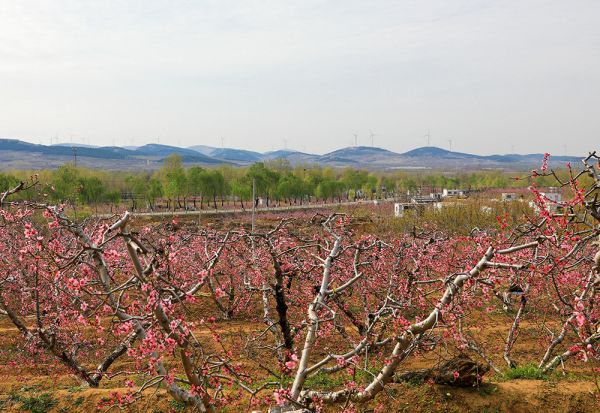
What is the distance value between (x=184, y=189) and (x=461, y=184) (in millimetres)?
91310

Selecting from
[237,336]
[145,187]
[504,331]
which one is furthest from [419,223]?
[145,187]

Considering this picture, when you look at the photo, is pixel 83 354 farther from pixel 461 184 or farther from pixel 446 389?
pixel 461 184

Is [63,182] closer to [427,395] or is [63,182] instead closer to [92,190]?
[92,190]

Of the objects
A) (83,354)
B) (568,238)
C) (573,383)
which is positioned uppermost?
(568,238)

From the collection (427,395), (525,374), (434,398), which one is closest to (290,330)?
(427,395)

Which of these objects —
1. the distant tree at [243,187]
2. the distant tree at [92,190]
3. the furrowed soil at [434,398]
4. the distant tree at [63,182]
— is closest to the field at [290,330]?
the furrowed soil at [434,398]

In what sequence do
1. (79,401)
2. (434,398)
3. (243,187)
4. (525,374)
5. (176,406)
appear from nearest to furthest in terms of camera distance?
1. (434,398)
2. (176,406)
3. (79,401)
4. (525,374)
5. (243,187)

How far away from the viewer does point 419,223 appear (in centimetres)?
3844

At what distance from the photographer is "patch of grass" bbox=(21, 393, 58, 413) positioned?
336 inches

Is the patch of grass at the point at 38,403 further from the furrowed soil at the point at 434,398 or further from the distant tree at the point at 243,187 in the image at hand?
the distant tree at the point at 243,187

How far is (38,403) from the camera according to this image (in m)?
8.66

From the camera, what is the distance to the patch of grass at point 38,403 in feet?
28.0

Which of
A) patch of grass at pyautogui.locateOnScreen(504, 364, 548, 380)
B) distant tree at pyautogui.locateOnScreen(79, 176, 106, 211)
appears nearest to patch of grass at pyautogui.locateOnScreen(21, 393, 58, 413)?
patch of grass at pyautogui.locateOnScreen(504, 364, 548, 380)

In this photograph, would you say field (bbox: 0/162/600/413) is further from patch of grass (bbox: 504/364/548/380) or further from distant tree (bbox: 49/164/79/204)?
distant tree (bbox: 49/164/79/204)
